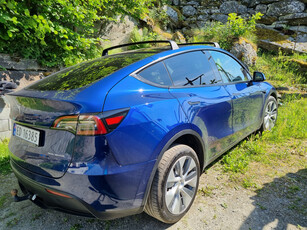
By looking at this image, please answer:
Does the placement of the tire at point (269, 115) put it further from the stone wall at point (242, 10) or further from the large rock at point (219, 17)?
the large rock at point (219, 17)

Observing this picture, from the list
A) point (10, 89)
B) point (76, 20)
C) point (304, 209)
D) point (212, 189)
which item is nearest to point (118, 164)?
point (212, 189)

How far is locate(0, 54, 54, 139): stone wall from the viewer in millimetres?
3691

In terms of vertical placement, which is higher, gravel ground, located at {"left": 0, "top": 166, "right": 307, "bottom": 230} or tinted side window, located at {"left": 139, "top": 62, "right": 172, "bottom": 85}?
tinted side window, located at {"left": 139, "top": 62, "right": 172, "bottom": 85}

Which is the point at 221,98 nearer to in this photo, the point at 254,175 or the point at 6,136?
the point at 254,175

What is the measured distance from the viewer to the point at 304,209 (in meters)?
2.06

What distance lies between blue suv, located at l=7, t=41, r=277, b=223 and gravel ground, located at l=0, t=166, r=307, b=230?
238 mm

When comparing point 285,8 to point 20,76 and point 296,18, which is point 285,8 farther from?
point 20,76

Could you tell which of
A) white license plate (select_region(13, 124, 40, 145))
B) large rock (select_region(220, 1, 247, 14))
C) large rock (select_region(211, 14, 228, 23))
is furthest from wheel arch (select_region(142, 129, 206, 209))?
large rock (select_region(220, 1, 247, 14))

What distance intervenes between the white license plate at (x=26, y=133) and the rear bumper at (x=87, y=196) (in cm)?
26

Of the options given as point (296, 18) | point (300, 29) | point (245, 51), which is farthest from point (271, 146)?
point (296, 18)

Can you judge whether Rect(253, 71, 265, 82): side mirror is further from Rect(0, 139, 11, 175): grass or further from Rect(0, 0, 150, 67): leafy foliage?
Rect(0, 139, 11, 175): grass

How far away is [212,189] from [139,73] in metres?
1.62

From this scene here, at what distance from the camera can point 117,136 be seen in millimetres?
1368

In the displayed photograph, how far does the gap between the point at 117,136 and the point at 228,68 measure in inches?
83.6
